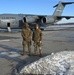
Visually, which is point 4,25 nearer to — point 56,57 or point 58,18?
point 58,18

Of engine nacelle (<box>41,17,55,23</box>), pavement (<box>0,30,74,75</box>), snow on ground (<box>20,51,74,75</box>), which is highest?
snow on ground (<box>20,51,74,75</box>)

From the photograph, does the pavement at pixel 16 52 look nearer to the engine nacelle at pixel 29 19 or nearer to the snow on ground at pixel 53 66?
the snow on ground at pixel 53 66

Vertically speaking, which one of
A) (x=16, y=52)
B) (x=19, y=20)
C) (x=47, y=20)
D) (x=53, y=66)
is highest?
(x=53, y=66)

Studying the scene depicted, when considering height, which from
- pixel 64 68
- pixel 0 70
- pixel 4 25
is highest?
pixel 64 68

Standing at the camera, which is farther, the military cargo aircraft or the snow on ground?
the military cargo aircraft

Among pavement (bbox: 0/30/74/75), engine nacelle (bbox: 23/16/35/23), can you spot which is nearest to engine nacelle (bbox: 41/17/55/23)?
engine nacelle (bbox: 23/16/35/23)

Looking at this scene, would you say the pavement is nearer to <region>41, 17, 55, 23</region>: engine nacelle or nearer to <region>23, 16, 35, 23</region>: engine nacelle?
<region>23, 16, 35, 23</region>: engine nacelle

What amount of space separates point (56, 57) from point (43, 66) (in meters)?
0.82

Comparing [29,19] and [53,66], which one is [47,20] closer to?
[29,19]

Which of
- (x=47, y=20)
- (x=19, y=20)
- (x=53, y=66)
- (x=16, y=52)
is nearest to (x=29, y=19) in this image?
(x=19, y=20)

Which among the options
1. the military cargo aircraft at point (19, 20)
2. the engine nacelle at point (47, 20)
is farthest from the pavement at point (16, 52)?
the engine nacelle at point (47, 20)

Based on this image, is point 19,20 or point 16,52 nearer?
point 16,52

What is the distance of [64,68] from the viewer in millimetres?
6812

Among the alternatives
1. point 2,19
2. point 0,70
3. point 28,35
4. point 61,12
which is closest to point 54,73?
point 0,70
